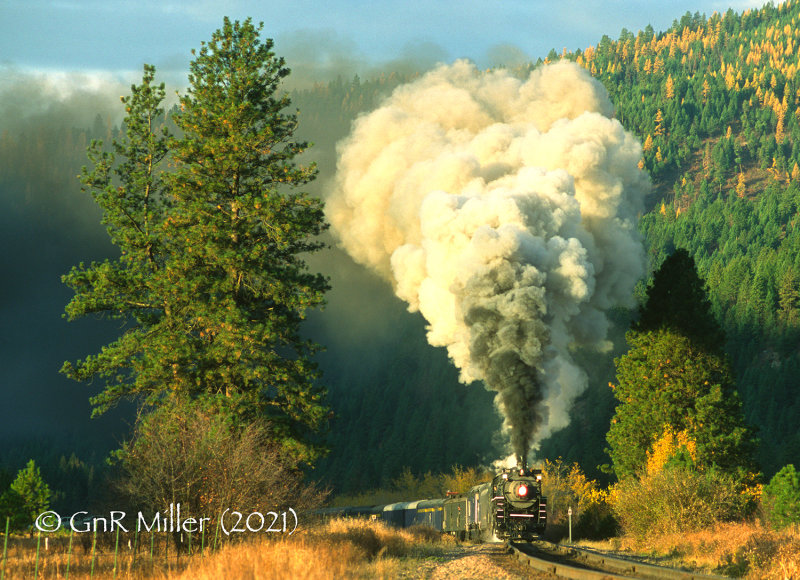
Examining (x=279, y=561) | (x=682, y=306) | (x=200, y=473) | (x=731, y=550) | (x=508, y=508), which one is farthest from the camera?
(x=682, y=306)

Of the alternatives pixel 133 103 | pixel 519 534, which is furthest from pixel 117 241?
pixel 519 534

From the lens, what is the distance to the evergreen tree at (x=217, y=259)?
109 feet

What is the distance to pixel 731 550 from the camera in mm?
26078

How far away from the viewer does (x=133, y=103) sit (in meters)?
38.4

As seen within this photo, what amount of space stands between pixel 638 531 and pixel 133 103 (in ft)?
92.2

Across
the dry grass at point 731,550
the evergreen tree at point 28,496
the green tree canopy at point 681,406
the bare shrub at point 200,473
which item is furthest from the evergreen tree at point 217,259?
the evergreen tree at point 28,496

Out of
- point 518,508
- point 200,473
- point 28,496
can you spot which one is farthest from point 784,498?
point 28,496

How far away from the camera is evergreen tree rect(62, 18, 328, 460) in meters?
33.2

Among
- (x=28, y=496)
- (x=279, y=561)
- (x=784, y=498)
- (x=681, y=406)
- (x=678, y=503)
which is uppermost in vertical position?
(x=681, y=406)

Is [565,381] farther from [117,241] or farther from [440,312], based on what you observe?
[117,241]

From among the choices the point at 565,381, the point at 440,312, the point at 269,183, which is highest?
the point at 269,183

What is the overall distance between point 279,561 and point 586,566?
9602mm

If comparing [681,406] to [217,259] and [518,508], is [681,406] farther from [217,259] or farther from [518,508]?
[217,259]

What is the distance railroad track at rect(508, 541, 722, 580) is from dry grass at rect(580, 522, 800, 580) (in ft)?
4.50
